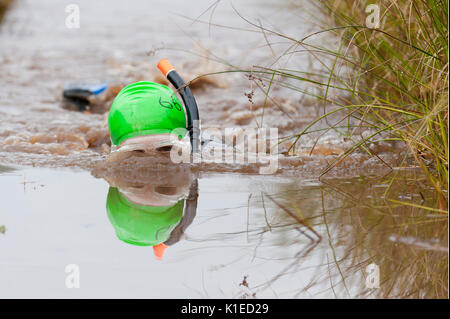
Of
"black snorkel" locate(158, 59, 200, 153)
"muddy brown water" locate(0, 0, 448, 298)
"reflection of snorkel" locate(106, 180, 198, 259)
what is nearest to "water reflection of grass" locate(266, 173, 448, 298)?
"muddy brown water" locate(0, 0, 448, 298)

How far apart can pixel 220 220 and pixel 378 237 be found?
656 millimetres

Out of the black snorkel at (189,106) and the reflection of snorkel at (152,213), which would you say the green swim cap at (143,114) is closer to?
the black snorkel at (189,106)

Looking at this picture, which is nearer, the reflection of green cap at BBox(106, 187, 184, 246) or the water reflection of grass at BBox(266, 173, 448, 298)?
the water reflection of grass at BBox(266, 173, 448, 298)

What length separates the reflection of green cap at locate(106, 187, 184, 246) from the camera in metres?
2.68

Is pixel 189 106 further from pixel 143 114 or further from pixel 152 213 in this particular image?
pixel 152 213

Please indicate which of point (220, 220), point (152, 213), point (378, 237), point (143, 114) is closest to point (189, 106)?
point (143, 114)

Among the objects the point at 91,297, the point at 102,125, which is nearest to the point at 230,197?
the point at 91,297

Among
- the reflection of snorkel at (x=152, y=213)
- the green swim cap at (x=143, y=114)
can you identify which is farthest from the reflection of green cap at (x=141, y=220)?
the green swim cap at (x=143, y=114)

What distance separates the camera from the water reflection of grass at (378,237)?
220 cm

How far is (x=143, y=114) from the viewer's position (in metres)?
3.59

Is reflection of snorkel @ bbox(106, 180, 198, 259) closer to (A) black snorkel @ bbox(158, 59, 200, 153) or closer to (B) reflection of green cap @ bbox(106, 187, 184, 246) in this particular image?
(B) reflection of green cap @ bbox(106, 187, 184, 246)

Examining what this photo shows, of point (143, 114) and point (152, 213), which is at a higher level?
point (143, 114)

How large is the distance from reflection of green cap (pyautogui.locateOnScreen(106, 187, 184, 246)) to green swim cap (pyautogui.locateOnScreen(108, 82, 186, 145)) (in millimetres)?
478

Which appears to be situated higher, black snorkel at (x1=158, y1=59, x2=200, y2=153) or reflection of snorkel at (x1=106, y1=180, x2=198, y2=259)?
black snorkel at (x1=158, y1=59, x2=200, y2=153)
